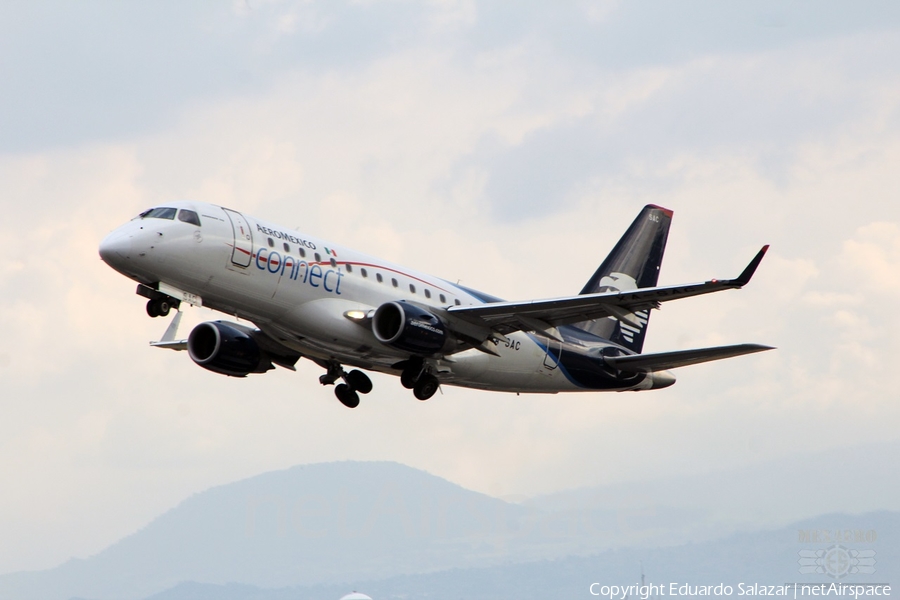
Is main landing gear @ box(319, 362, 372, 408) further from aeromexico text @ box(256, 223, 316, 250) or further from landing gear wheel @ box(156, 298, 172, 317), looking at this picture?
landing gear wheel @ box(156, 298, 172, 317)

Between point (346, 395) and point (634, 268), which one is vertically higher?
point (634, 268)

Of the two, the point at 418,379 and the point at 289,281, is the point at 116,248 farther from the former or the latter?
the point at 418,379

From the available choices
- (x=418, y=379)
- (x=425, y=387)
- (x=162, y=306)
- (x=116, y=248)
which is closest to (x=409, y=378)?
(x=418, y=379)

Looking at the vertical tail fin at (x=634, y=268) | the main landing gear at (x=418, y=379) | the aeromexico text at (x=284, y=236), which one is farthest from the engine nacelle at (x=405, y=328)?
the vertical tail fin at (x=634, y=268)

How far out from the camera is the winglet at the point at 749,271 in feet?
96.1

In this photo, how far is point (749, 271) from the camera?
2998 cm

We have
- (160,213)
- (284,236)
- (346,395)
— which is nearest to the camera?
(160,213)

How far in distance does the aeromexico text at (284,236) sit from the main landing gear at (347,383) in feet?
18.8

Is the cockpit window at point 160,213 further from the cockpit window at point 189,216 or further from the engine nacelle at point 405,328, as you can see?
the engine nacelle at point 405,328

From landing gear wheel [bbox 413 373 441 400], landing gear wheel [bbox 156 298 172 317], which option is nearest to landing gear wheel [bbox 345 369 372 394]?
landing gear wheel [bbox 413 373 441 400]

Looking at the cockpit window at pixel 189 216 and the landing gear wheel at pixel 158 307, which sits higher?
the cockpit window at pixel 189 216

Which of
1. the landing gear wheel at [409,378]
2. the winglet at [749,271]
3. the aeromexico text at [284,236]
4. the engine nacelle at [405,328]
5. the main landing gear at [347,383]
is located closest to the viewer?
the winglet at [749,271]

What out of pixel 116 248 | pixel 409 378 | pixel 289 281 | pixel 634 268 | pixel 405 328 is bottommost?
pixel 116 248

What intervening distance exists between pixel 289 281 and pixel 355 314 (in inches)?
88.0
